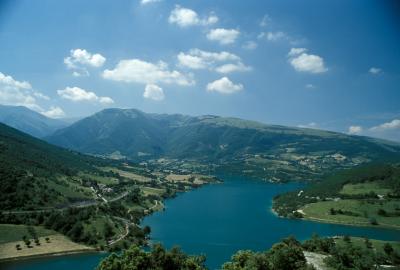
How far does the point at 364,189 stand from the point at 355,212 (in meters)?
23.2

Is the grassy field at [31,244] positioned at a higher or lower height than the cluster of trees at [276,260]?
lower

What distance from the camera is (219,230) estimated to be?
9756cm

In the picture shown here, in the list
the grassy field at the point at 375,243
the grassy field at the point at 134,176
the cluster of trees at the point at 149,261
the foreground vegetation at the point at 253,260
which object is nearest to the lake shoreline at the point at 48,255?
the foreground vegetation at the point at 253,260

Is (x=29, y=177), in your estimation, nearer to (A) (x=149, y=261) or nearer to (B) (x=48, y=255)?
(B) (x=48, y=255)

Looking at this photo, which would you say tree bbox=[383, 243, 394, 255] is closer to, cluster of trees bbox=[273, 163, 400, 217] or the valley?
the valley

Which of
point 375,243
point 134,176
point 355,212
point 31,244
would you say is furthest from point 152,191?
point 375,243

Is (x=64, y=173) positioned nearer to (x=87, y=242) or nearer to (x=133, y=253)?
(x=87, y=242)

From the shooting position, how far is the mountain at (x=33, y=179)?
96812mm

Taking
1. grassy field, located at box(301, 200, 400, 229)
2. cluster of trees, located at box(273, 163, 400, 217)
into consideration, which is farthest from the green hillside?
grassy field, located at box(301, 200, 400, 229)

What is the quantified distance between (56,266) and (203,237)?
32.4 metres

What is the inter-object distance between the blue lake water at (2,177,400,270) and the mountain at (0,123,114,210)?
24.8 m

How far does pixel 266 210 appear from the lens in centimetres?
12688

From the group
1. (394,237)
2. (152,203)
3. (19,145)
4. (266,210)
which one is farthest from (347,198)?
(19,145)

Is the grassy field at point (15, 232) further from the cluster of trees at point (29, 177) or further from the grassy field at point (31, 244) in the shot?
the cluster of trees at point (29, 177)
